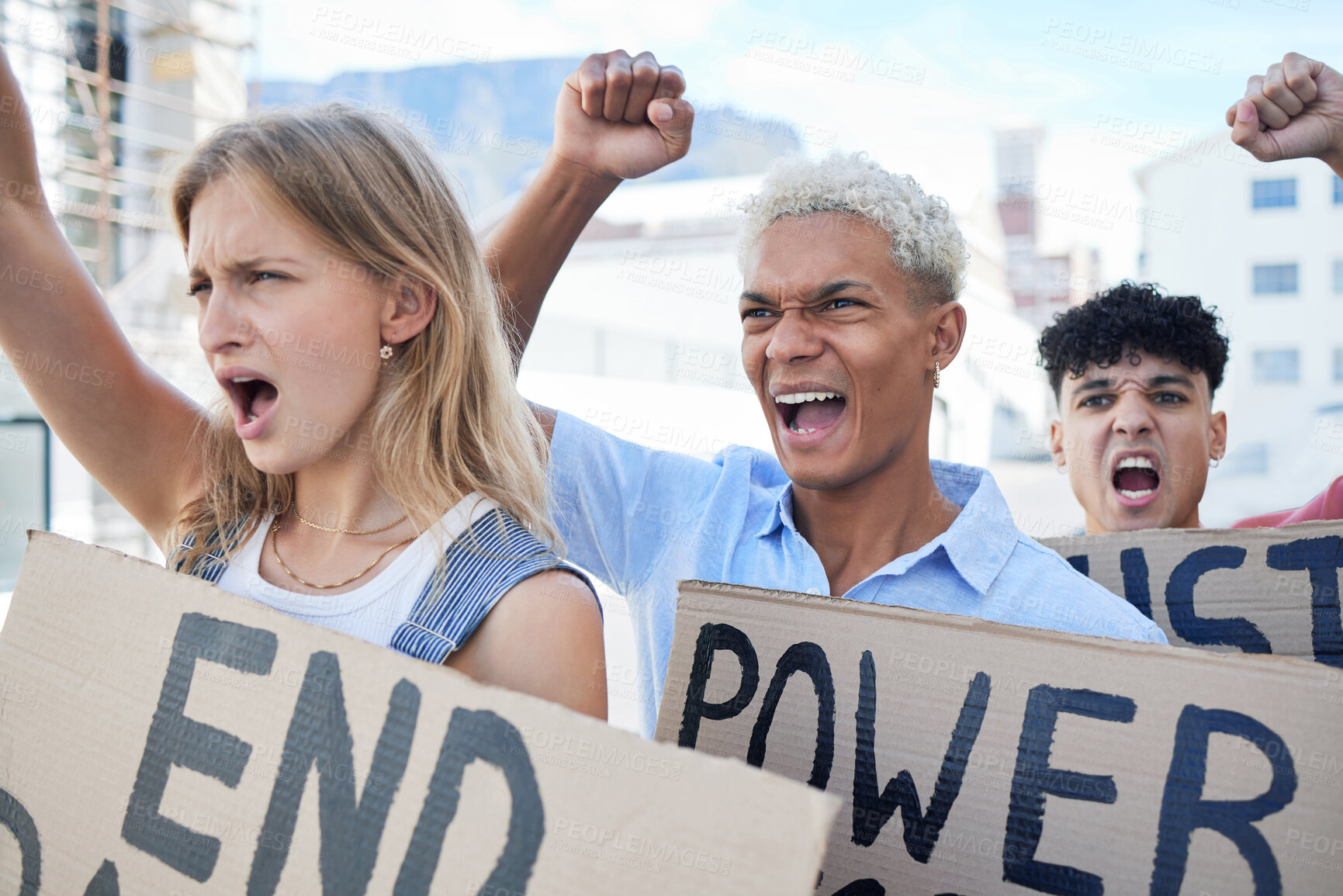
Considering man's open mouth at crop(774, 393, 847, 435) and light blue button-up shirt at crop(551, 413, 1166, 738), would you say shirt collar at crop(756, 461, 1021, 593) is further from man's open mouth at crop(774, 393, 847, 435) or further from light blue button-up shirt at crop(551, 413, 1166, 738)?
man's open mouth at crop(774, 393, 847, 435)

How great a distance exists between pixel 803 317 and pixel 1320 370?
31.2m

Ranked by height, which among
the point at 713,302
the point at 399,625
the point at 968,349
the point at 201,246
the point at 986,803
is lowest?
the point at 986,803

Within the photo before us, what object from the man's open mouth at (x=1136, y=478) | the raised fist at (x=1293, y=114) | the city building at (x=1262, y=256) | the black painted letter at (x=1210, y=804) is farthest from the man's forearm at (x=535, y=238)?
the city building at (x=1262, y=256)

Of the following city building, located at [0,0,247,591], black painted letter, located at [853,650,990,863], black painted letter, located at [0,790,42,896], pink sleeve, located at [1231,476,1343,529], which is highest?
city building, located at [0,0,247,591]

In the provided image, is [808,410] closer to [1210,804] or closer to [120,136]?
[1210,804]

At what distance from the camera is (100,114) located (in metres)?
12.5

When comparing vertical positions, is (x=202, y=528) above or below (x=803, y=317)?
below

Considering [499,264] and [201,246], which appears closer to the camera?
[201,246]

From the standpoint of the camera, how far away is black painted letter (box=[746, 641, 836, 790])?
46.7 inches

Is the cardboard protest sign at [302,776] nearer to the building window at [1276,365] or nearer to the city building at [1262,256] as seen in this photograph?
the city building at [1262,256]

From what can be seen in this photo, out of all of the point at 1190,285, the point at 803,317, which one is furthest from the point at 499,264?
the point at 1190,285

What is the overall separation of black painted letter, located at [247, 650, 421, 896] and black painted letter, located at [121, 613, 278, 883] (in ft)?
0.21

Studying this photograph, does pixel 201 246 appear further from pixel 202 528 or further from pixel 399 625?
pixel 399 625

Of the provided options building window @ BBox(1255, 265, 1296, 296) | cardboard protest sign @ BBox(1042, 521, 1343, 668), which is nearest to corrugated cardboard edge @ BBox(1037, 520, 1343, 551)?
cardboard protest sign @ BBox(1042, 521, 1343, 668)
